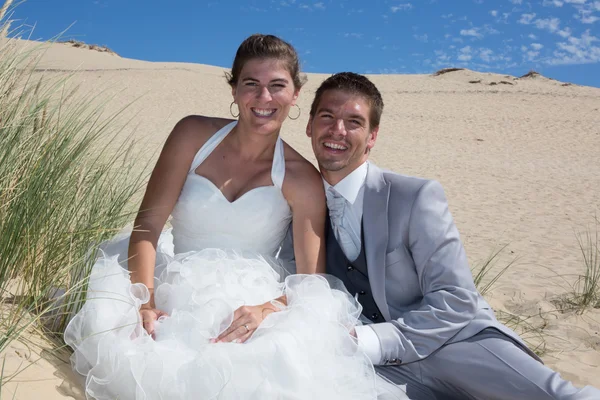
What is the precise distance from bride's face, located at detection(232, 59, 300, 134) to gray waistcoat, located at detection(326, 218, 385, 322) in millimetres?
702

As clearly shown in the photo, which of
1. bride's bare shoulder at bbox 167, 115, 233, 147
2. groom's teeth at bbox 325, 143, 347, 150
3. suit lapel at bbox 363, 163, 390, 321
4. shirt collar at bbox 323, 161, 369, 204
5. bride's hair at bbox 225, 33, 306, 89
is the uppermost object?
bride's hair at bbox 225, 33, 306, 89

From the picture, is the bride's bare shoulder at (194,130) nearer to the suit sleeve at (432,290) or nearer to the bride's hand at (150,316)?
the bride's hand at (150,316)

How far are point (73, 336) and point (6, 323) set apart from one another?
27 centimetres

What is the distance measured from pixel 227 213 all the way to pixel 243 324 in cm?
89

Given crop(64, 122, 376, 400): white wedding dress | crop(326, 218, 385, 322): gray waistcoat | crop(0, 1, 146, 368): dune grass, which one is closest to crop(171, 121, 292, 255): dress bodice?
crop(64, 122, 376, 400): white wedding dress

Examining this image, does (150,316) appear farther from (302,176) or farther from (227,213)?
(302,176)

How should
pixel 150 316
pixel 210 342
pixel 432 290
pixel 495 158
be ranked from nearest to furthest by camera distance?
1. pixel 210 342
2. pixel 150 316
3. pixel 432 290
4. pixel 495 158

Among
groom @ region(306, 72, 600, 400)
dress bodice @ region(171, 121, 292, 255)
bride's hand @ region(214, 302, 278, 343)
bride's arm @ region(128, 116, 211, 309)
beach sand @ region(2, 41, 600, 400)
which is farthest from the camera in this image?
beach sand @ region(2, 41, 600, 400)

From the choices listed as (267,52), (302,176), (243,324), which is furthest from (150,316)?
(267,52)

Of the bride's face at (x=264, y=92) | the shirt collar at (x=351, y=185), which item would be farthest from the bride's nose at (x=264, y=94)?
the shirt collar at (x=351, y=185)

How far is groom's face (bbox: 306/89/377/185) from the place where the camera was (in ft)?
9.84

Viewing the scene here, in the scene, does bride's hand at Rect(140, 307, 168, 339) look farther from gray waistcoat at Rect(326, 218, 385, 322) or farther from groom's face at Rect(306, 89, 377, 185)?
groom's face at Rect(306, 89, 377, 185)

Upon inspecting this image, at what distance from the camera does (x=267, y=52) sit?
10.1ft

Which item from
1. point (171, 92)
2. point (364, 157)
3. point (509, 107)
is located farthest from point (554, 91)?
point (364, 157)
